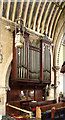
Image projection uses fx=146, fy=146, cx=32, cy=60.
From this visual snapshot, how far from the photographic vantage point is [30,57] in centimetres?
757

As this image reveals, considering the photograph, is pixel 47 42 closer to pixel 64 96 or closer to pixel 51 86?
pixel 51 86

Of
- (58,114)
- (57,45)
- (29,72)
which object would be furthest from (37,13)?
(58,114)

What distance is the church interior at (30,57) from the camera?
6578 millimetres

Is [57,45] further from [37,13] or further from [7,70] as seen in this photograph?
[7,70]

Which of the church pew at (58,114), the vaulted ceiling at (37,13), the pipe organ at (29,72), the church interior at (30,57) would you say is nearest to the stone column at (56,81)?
the church interior at (30,57)

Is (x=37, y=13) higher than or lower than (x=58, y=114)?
higher

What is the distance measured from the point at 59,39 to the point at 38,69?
282 cm

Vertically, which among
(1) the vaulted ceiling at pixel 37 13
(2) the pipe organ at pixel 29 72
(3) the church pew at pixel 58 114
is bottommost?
(3) the church pew at pixel 58 114

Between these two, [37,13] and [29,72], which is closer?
[29,72]

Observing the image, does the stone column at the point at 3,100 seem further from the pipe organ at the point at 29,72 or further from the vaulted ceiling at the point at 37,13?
the vaulted ceiling at the point at 37,13

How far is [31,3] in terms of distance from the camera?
761cm

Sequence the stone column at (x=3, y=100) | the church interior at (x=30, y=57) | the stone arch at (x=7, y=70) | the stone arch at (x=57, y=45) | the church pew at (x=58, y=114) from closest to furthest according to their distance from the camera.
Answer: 1. the church pew at (x=58, y=114)
2. the stone column at (x=3, y=100)
3. the church interior at (x=30, y=57)
4. the stone arch at (x=7, y=70)
5. the stone arch at (x=57, y=45)

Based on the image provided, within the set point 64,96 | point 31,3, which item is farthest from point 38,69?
point 64,96

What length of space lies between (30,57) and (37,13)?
2500mm
